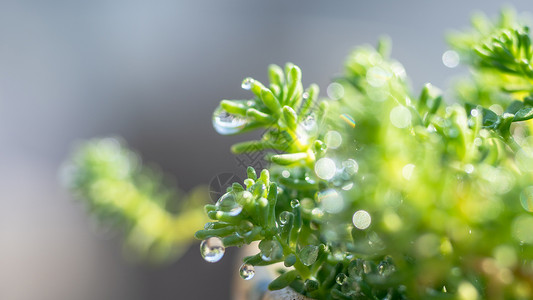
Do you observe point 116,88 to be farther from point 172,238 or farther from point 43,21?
point 172,238

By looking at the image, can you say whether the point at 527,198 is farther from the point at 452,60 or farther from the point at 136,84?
the point at 136,84

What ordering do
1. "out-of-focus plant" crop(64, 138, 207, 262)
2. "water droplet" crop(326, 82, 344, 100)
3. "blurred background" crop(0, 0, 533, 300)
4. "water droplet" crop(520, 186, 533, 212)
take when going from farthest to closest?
"blurred background" crop(0, 0, 533, 300) < "out-of-focus plant" crop(64, 138, 207, 262) < "water droplet" crop(326, 82, 344, 100) < "water droplet" crop(520, 186, 533, 212)

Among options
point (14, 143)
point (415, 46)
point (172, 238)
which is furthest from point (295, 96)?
point (14, 143)

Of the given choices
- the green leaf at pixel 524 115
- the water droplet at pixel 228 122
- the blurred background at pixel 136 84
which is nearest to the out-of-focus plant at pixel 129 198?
the water droplet at pixel 228 122

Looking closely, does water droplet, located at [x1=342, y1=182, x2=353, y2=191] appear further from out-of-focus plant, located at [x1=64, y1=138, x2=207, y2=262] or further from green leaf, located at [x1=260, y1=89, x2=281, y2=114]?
out-of-focus plant, located at [x1=64, y1=138, x2=207, y2=262]

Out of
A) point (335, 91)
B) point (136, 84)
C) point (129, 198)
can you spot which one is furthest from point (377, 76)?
point (136, 84)

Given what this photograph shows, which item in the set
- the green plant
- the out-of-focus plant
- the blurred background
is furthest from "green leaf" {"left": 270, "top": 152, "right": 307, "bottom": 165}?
the blurred background
